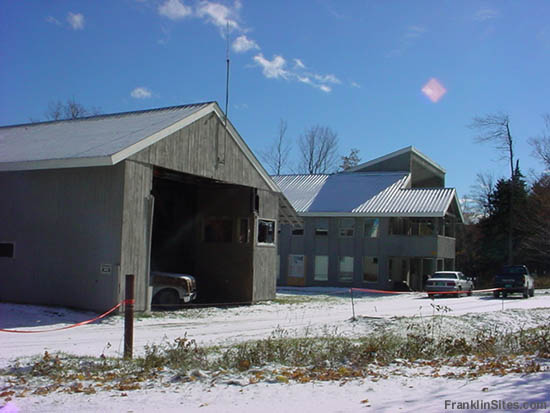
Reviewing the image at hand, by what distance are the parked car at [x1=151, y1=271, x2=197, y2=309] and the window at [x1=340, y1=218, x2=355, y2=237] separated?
22192 millimetres

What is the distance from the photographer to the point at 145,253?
19.2 metres

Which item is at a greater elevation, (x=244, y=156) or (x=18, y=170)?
(x=244, y=156)

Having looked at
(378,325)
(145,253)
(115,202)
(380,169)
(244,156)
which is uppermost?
(380,169)

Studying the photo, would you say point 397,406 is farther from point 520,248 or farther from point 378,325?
point 520,248

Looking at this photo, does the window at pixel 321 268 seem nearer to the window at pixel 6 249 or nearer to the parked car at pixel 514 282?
the parked car at pixel 514 282

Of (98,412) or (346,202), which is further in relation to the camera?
(346,202)

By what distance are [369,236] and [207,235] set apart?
17.6 metres

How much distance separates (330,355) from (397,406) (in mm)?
3115

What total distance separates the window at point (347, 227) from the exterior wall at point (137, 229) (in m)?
24.6

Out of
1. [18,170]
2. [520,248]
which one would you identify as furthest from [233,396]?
[520,248]

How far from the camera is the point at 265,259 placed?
2622cm

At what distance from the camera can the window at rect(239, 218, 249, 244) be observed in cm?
2566
